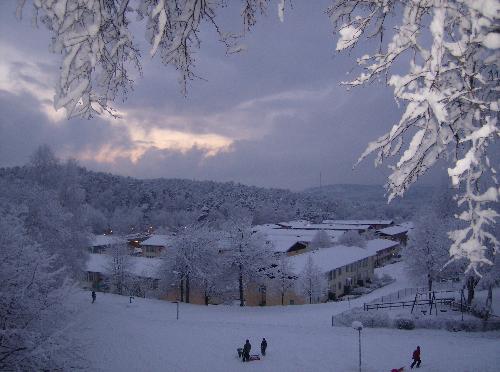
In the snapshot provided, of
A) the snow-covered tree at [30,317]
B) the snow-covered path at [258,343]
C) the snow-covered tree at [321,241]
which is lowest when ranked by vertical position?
the snow-covered path at [258,343]

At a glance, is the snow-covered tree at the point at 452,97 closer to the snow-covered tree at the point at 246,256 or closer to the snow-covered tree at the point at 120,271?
the snow-covered tree at the point at 246,256

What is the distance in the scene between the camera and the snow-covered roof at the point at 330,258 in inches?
1611

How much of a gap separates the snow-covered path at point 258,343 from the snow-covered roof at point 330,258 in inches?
491

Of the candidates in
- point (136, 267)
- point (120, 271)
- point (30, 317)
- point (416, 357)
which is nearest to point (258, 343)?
point (416, 357)

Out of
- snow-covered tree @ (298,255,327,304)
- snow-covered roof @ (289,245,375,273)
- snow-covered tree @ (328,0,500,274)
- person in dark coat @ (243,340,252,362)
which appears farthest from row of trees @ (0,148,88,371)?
snow-covered roof @ (289,245,375,273)

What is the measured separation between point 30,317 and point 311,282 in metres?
29.7

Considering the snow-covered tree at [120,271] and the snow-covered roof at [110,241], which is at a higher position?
the snow-covered roof at [110,241]

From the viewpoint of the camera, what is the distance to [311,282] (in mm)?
37219

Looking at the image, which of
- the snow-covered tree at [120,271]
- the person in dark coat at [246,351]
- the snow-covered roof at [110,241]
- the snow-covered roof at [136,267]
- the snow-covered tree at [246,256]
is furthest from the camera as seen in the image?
the snow-covered roof at [110,241]

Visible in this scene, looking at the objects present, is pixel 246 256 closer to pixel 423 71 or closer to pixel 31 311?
pixel 31 311

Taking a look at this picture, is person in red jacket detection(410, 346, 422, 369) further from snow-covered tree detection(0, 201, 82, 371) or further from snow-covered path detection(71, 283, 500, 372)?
snow-covered tree detection(0, 201, 82, 371)

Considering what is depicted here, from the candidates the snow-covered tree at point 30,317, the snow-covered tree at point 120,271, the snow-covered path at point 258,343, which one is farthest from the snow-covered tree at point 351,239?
the snow-covered tree at point 30,317

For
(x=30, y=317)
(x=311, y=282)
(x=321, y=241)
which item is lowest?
(x=311, y=282)

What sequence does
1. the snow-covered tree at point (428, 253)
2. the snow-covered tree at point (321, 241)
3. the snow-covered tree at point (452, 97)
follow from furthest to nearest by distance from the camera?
the snow-covered tree at point (321, 241)
the snow-covered tree at point (428, 253)
the snow-covered tree at point (452, 97)
